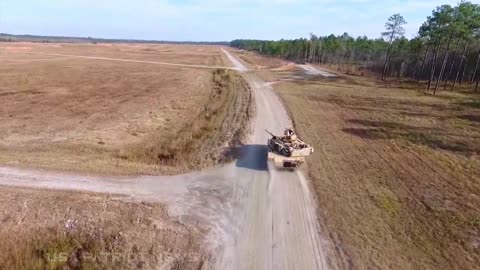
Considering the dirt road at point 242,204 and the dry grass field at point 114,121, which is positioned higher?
the dirt road at point 242,204

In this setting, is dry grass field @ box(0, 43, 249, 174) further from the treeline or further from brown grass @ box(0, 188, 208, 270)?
the treeline

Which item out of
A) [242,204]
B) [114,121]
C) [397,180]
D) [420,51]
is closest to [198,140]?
[114,121]

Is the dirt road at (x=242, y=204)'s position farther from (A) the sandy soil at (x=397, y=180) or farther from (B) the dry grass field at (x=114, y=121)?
(B) the dry grass field at (x=114, y=121)

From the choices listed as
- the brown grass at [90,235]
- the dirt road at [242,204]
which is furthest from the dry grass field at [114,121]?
the brown grass at [90,235]

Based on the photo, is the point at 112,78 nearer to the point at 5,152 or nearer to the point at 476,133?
the point at 5,152

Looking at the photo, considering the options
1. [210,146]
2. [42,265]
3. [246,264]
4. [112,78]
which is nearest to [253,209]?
[246,264]

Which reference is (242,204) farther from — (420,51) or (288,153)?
(420,51)
